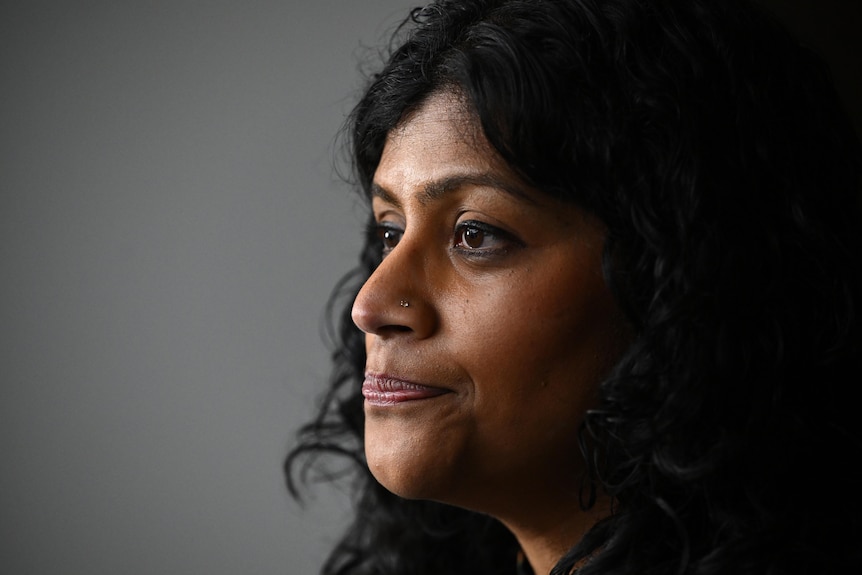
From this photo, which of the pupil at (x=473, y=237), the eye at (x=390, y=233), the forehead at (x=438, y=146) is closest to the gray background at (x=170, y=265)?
the eye at (x=390, y=233)

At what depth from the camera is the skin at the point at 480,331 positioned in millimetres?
1067

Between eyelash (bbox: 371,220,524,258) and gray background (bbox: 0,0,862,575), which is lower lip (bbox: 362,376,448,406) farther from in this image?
gray background (bbox: 0,0,862,575)

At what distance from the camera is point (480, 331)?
107 cm

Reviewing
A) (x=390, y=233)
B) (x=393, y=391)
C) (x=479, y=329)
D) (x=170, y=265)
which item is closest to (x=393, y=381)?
(x=393, y=391)

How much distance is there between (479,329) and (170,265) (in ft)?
2.92

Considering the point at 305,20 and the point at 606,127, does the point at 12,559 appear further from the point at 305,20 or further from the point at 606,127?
the point at 606,127

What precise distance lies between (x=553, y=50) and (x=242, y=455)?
1.10 m

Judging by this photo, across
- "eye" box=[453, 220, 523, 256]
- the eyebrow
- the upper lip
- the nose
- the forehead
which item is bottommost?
the upper lip

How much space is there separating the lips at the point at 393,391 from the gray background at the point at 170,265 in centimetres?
64

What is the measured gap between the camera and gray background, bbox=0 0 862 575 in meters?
1.64

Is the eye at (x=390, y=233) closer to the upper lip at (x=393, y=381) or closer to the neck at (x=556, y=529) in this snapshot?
the upper lip at (x=393, y=381)

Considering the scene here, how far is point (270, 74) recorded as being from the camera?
1.73 metres

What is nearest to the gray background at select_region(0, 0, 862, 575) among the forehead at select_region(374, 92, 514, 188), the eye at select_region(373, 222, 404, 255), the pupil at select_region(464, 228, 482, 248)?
the eye at select_region(373, 222, 404, 255)

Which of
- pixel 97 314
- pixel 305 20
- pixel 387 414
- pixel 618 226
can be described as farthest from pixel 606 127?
pixel 97 314
